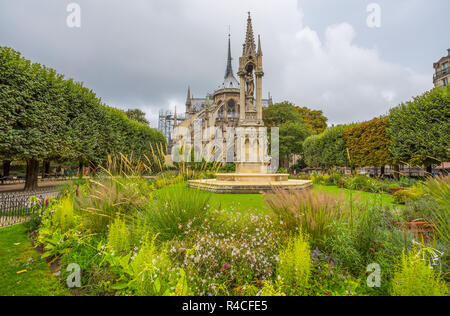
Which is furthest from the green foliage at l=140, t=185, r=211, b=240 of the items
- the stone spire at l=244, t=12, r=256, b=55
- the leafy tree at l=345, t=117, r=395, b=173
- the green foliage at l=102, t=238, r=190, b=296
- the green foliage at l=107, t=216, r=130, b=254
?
the leafy tree at l=345, t=117, r=395, b=173

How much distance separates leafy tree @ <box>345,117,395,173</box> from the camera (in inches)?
680

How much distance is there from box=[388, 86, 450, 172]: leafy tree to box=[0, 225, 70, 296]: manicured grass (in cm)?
1839

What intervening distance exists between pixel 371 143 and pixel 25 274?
22.9 meters

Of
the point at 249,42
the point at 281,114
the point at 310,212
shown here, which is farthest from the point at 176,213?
the point at 281,114

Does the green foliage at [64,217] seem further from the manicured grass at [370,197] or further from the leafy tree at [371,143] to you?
the leafy tree at [371,143]

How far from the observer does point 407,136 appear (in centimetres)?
1462

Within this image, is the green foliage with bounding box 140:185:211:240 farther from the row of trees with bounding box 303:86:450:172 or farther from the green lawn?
the row of trees with bounding box 303:86:450:172

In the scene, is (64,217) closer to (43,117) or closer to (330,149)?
(43,117)

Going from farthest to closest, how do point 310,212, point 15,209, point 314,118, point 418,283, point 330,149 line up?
point 314,118, point 330,149, point 15,209, point 310,212, point 418,283

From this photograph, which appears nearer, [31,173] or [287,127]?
[31,173]

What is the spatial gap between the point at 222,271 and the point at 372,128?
70.3 ft

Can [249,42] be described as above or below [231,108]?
below

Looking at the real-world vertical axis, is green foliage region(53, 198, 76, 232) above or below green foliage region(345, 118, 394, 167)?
below
